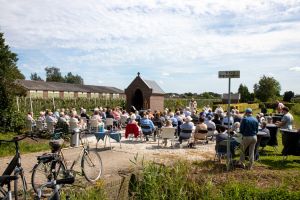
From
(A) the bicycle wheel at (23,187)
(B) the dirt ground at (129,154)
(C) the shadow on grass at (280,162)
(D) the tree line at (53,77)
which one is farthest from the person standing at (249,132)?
(D) the tree line at (53,77)

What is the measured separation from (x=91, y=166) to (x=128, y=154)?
4.26 m

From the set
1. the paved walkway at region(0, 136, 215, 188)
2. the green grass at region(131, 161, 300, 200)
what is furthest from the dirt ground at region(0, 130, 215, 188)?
the green grass at region(131, 161, 300, 200)

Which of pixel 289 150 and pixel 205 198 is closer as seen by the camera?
pixel 205 198

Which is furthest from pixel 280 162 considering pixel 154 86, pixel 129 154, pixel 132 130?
pixel 154 86

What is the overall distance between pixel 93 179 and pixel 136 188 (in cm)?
137

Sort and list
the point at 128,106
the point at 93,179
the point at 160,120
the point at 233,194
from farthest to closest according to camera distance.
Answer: the point at 128,106, the point at 160,120, the point at 93,179, the point at 233,194

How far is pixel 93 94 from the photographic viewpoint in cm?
7550

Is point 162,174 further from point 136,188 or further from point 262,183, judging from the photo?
point 262,183

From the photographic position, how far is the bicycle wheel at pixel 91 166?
25.5 feet

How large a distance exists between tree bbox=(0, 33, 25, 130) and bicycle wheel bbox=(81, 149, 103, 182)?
491 inches

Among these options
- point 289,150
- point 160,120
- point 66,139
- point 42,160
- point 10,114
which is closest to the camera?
point 42,160

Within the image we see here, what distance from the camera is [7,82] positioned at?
20.7 m

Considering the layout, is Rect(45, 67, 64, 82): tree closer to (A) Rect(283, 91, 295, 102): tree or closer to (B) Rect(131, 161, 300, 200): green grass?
(A) Rect(283, 91, 295, 102): tree

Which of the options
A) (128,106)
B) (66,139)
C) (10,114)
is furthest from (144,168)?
(128,106)
